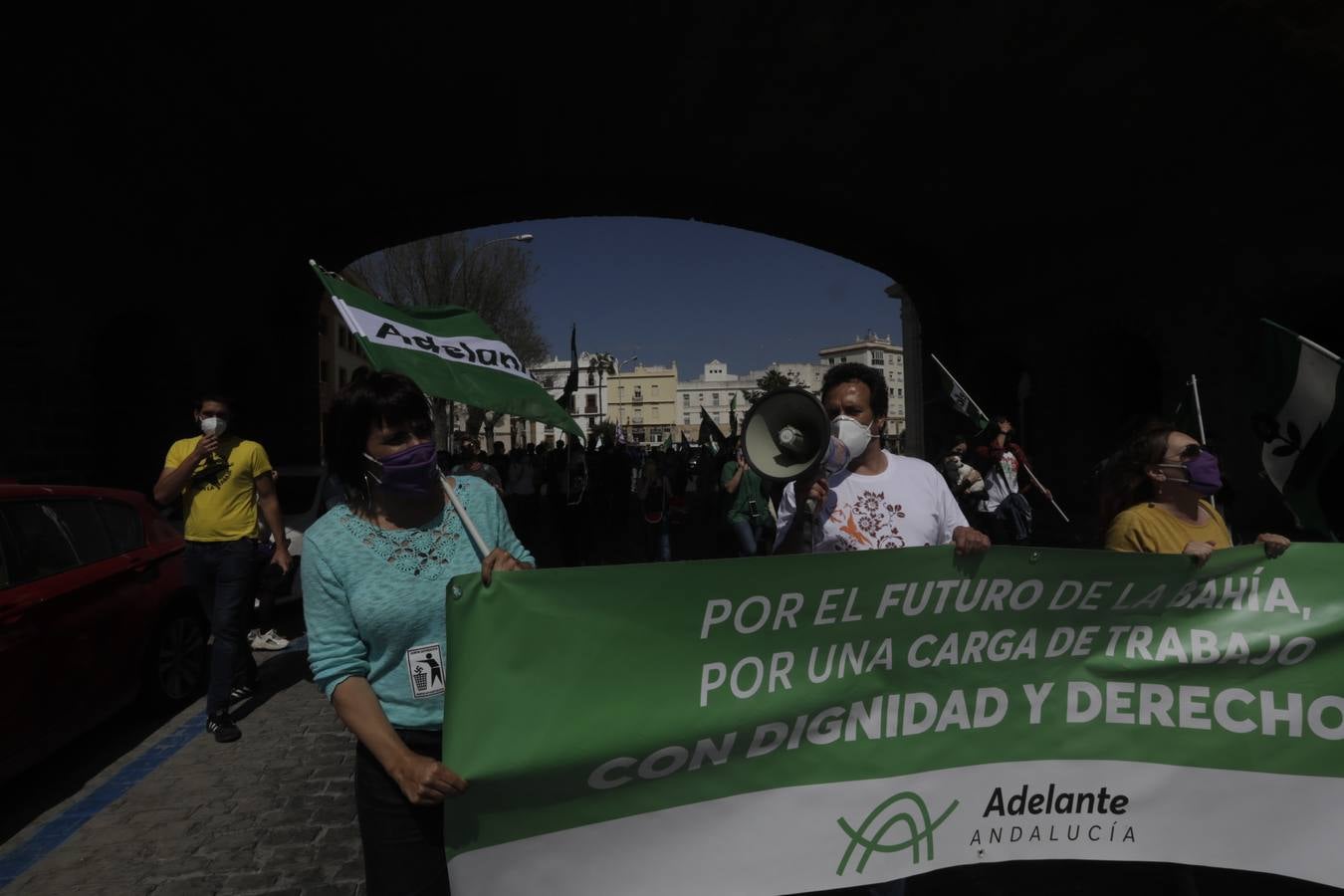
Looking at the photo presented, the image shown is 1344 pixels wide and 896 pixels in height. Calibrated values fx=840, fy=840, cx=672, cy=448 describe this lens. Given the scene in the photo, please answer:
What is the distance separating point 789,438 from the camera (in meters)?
2.85

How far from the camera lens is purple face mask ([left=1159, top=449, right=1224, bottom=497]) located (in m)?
3.18

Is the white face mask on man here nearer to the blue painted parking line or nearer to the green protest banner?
the blue painted parking line

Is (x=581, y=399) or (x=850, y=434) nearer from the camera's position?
(x=850, y=434)

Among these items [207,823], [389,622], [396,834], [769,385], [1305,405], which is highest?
[769,385]

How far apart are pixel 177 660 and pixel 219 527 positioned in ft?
3.94

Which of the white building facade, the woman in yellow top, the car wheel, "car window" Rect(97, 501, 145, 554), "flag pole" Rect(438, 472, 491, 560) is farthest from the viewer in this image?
the white building facade

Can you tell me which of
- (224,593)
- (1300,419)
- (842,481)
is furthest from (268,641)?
(1300,419)

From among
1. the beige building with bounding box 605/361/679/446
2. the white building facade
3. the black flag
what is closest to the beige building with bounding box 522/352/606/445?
the beige building with bounding box 605/361/679/446

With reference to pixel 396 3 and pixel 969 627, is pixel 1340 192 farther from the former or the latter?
pixel 396 3

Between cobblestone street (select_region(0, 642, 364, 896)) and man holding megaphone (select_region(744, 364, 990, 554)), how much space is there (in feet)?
7.67

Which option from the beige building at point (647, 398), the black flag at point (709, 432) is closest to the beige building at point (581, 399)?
the beige building at point (647, 398)

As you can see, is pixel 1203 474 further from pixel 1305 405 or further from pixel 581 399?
pixel 581 399

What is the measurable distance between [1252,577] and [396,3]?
10.7 m

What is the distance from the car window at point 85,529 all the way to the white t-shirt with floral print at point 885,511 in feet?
13.9
